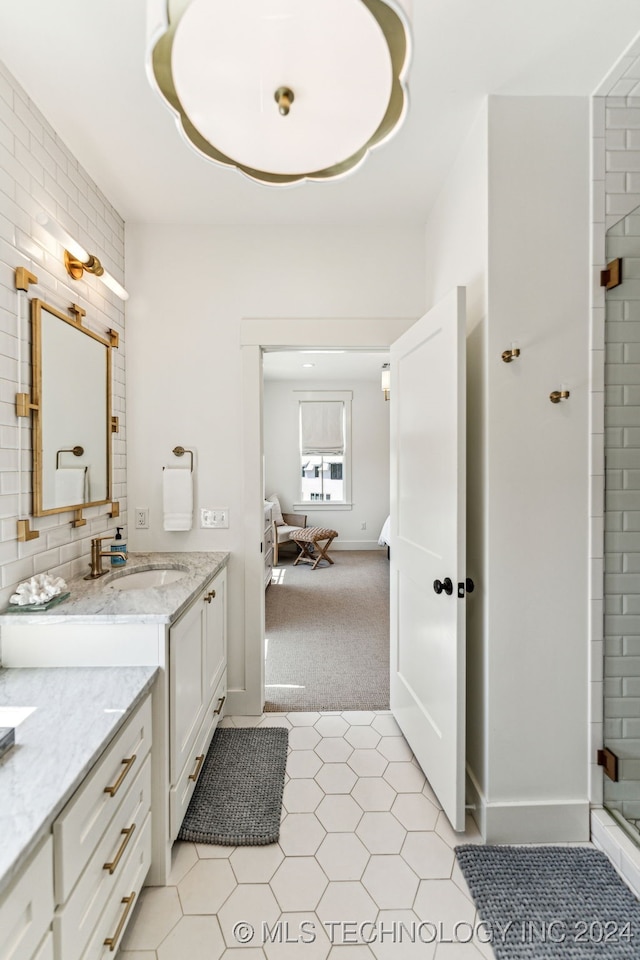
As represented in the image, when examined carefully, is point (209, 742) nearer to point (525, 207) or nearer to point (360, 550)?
point (525, 207)

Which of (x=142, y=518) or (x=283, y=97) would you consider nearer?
(x=283, y=97)

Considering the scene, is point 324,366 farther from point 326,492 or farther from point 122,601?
point 122,601

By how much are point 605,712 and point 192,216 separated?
2.83 meters

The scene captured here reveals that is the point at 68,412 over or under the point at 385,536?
over

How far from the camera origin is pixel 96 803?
103 centimetres

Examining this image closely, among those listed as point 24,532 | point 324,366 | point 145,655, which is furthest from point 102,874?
point 324,366

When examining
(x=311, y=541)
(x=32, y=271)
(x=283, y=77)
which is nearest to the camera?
(x=283, y=77)

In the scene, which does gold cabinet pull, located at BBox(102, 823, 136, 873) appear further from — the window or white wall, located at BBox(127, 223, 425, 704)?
the window

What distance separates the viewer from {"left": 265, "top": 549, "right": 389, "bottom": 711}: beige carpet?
261 cm

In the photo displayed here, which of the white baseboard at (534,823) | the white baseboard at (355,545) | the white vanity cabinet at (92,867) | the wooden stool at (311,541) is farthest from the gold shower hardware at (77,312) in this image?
the white baseboard at (355,545)

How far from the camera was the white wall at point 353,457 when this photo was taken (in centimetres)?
665

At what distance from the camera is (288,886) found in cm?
143

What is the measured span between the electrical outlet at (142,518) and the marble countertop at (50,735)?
1.06 metres

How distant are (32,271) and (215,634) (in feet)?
5.31
